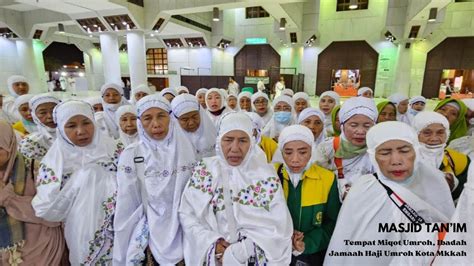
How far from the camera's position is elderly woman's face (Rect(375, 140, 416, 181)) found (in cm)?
138

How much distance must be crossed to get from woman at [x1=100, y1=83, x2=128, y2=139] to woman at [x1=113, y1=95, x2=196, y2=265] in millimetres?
2090

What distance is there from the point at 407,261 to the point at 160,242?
147cm

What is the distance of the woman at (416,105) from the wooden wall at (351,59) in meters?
14.7

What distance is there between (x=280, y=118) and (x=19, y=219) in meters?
3.07

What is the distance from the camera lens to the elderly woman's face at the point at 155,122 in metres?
1.83

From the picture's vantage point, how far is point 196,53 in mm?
20359

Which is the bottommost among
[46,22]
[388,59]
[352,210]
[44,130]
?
[352,210]

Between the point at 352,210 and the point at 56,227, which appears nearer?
the point at 352,210

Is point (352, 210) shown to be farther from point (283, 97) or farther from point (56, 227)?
point (283, 97)

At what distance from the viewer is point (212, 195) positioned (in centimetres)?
161

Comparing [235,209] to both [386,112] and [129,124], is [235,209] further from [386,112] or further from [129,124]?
[386,112]

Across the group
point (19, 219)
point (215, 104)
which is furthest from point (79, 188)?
point (215, 104)

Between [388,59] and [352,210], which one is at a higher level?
[388,59]

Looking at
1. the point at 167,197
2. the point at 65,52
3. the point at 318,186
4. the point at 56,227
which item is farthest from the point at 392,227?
the point at 65,52
